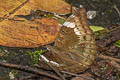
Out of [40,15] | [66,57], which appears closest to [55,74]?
[66,57]

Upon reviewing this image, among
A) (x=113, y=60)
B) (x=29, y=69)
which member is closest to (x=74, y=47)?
(x=113, y=60)

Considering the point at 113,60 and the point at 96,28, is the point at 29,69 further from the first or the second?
the point at 96,28

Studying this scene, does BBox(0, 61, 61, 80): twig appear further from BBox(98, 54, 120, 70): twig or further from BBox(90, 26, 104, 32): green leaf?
BBox(90, 26, 104, 32): green leaf

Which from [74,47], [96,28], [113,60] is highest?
[96,28]

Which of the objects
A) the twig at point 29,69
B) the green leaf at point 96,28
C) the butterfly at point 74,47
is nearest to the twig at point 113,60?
the butterfly at point 74,47

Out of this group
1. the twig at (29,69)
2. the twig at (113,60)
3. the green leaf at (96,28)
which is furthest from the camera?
the green leaf at (96,28)

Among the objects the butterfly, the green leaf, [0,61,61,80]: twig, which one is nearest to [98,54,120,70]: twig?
the butterfly

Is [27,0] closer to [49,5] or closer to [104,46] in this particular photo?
[49,5]

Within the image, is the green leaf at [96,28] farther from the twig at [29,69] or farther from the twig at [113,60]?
the twig at [29,69]
